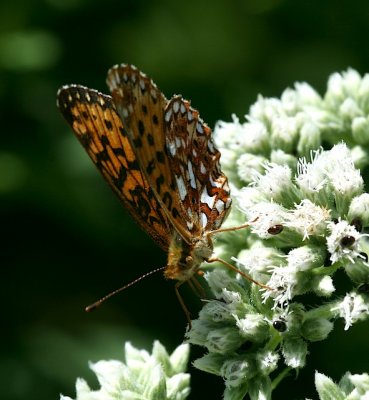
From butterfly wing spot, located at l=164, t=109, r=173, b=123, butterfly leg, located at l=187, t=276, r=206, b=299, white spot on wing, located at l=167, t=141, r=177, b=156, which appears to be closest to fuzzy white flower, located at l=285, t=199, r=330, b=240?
butterfly leg, located at l=187, t=276, r=206, b=299

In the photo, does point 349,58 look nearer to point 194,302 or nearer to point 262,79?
point 262,79

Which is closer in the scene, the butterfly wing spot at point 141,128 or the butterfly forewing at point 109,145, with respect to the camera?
the butterfly wing spot at point 141,128

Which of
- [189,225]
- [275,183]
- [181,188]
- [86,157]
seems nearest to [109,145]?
[181,188]

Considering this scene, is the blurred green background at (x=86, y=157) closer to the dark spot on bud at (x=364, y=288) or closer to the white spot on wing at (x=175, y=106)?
the dark spot on bud at (x=364, y=288)

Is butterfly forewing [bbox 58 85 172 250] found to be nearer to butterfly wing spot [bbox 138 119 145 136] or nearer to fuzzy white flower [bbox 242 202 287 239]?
butterfly wing spot [bbox 138 119 145 136]

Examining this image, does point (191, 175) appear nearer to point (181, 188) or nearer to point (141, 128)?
point (181, 188)

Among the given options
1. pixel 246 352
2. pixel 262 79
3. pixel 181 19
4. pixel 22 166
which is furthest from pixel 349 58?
pixel 246 352

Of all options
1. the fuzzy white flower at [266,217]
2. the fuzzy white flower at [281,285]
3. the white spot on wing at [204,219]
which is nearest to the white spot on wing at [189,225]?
the white spot on wing at [204,219]
